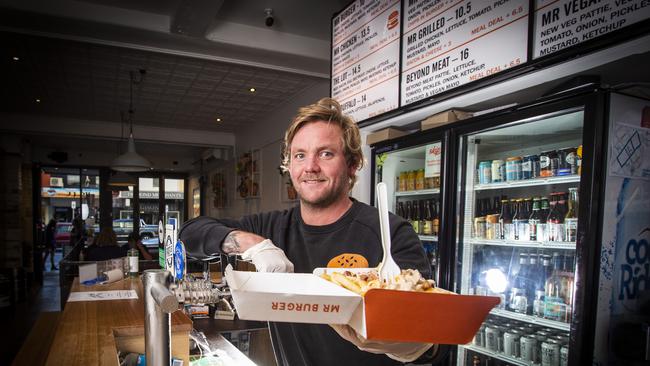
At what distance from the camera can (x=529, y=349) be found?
8.11 feet

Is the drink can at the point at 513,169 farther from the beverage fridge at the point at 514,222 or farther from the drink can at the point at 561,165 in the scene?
the drink can at the point at 561,165

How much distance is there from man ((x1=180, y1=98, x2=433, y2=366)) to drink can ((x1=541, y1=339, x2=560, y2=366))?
120 centimetres

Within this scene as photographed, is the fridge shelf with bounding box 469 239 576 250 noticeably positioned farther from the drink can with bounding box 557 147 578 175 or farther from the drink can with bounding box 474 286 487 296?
the drink can with bounding box 557 147 578 175

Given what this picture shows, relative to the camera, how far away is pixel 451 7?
105 inches

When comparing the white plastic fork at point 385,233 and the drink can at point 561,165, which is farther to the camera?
the drink can at point 561,165

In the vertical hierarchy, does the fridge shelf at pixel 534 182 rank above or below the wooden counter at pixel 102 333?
above

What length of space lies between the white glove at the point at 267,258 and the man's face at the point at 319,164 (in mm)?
419

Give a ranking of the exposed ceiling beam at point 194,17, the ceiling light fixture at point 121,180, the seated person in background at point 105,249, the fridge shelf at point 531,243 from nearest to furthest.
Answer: the fridge shelf at point 531,243 < the exposed ceiling beam at point 194,17 < the seated person in background at point 105,249 < the ceiling light fixture at point 121,180

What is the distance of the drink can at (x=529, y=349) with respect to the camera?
246 centimetres

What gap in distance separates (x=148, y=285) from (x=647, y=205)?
2.22 metres

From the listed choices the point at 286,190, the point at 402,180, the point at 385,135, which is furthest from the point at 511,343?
the point at 286,190

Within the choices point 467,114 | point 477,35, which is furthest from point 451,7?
point 467,114

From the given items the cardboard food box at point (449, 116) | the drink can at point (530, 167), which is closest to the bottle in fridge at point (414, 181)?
the cardboard food box at point (449, 116)

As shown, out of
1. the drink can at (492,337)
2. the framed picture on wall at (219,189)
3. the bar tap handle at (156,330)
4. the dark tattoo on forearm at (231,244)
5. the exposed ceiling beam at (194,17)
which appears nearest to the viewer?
the bar tap handle at (156,330)
